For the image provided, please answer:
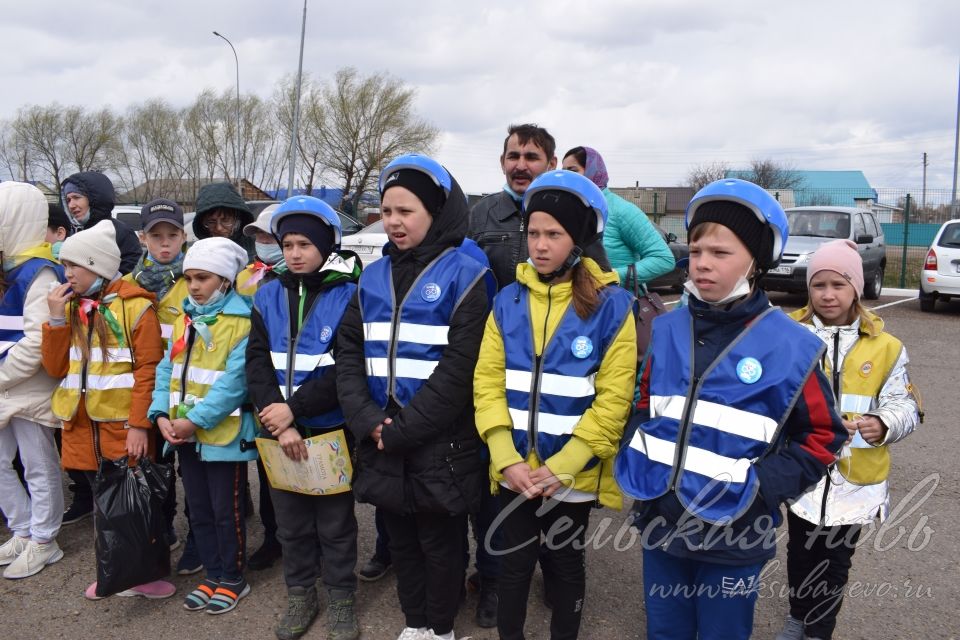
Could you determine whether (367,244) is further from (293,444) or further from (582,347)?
(582,347)

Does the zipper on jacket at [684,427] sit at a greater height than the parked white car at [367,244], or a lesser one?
lesser

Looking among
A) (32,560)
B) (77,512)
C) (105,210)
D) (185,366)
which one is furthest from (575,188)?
(105,210)

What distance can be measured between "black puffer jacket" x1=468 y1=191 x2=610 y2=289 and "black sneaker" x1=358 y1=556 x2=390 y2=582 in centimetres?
158

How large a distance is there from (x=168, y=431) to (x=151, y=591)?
82cm

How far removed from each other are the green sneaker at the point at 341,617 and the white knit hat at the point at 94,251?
6.42ft

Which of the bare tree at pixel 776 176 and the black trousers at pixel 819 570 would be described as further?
the bare tree at pixel 776 176

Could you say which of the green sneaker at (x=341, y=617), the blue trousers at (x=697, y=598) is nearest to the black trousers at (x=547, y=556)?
the blue trousers at (x=697, y=598)

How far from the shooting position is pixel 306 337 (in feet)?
10.3

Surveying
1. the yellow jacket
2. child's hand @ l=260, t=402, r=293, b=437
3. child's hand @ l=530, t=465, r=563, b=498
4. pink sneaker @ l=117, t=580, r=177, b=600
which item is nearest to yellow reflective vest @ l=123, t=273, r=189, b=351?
child's hand @ l=260, t=402, r=293, b=437

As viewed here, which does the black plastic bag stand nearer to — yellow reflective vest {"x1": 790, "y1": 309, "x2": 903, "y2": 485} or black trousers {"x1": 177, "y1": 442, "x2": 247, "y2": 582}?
black trousers {"x1": 177, "y1": 442, "x2": 247, "y2": 582}

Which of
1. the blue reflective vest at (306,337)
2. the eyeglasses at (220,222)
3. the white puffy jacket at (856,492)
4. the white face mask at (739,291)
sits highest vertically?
the eyeglasses at (220,222)

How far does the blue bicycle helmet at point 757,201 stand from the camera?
2262 mm

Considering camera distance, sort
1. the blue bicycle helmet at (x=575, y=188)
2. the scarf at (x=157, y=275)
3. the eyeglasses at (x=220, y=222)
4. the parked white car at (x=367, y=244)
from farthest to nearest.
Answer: the parked white car at (x=367, y=244)
the eyeglasses at (x=220, y=222)
the scarf at (x=157, y=275)
the blue bicycle helmet at (x=575, y=188)

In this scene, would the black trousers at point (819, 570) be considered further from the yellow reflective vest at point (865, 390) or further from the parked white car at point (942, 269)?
the parked white car at point (942, 269)
